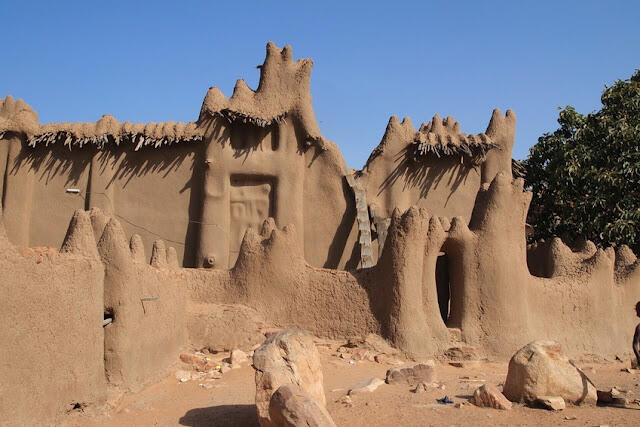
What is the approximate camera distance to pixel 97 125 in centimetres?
1358

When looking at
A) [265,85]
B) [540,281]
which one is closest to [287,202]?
[265,85]

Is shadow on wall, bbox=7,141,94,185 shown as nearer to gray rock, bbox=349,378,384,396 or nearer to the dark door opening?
the dark door opening

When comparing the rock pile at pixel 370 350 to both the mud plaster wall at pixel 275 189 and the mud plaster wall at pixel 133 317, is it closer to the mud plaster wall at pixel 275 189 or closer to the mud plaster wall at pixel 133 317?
the mud plaster wall at pixel 133 317

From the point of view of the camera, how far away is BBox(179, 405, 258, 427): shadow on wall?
6.59m

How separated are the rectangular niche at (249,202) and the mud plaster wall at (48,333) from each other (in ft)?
21.5

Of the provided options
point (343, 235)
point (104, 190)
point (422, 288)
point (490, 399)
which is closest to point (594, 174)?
point (343, 235)

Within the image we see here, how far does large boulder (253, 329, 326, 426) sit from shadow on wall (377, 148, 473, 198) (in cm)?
770

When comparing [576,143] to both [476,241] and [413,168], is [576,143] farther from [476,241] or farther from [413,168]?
[476,241]

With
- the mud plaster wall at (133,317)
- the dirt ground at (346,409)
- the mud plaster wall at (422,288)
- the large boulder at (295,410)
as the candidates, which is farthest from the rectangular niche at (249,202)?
the large boulder at (295,410)

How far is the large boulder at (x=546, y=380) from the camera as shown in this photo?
7.12 m

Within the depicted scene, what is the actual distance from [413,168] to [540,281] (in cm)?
377

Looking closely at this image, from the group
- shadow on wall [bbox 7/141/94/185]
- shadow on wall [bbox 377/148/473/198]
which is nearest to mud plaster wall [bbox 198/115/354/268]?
shadow on wall [bbox 377/148/473/198]

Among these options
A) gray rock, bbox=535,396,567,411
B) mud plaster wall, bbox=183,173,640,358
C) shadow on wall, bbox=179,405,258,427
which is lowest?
shadow on wall, bbox=179,405,258,427

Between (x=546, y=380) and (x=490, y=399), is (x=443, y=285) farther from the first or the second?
(x=490, y=399)
